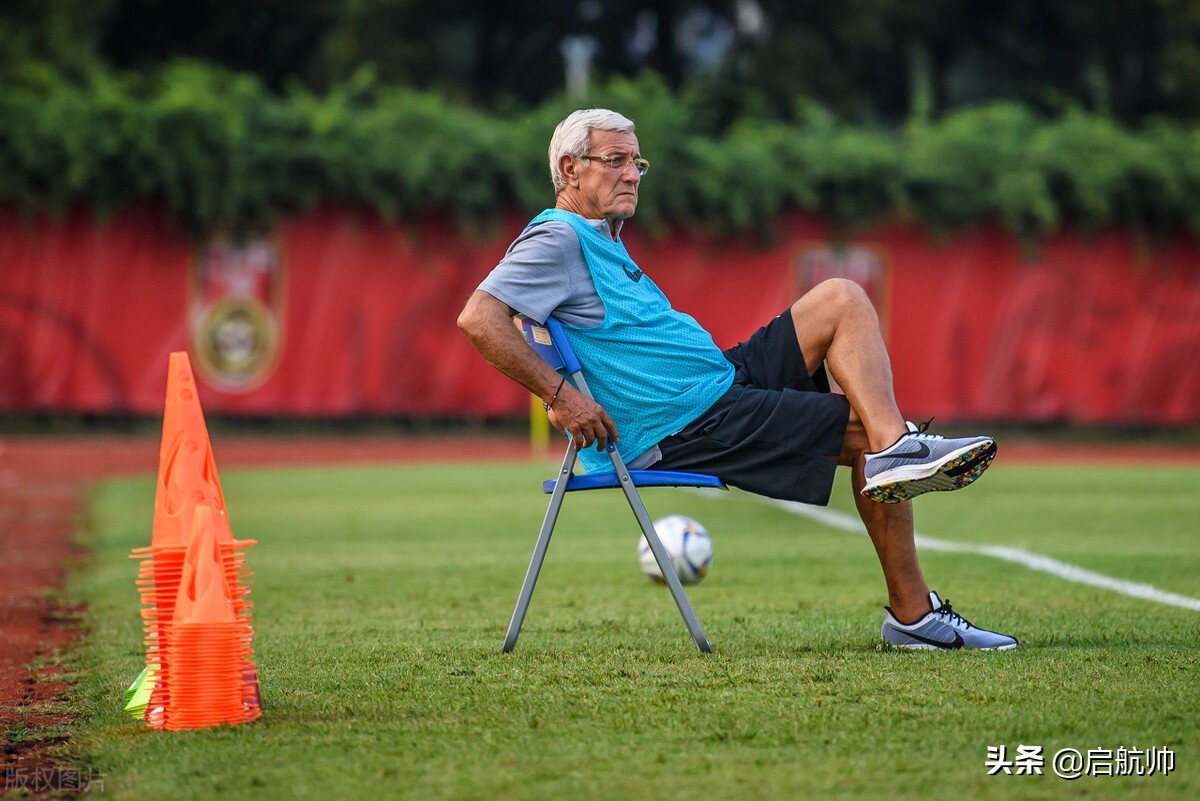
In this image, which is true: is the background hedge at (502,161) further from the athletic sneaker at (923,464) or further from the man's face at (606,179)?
the athletic sneaker at (923,464)

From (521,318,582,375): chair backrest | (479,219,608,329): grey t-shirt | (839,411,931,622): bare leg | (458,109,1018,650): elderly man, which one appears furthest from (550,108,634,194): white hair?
(839,411,931,622): bare leg

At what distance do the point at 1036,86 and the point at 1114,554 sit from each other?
24861 millimetres

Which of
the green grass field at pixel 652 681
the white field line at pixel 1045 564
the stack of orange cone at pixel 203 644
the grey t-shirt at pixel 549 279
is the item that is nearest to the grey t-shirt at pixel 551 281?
the grey t-shirt at pixel 549 279

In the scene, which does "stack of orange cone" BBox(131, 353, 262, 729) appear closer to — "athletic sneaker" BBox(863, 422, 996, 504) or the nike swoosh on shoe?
"athletic sneaker" BBox(863, 422, 996, 504)

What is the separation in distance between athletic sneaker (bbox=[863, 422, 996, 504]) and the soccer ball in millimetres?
2361

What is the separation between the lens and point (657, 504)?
11492 millimetres

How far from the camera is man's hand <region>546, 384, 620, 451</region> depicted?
15.1 ft

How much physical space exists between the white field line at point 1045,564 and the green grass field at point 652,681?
100 mm

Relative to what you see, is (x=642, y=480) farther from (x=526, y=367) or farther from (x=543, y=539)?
(x=526, y=367)

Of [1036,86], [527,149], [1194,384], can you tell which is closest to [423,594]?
[527,149]

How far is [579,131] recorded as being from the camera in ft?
16.2

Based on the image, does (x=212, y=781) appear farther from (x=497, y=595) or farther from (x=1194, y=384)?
(x=1194, y=384)

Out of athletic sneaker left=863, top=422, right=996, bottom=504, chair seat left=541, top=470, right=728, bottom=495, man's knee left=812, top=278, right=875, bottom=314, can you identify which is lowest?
chair seat left=541, top=470, right=728, bottom=495

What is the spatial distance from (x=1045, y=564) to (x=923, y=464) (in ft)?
10.6
